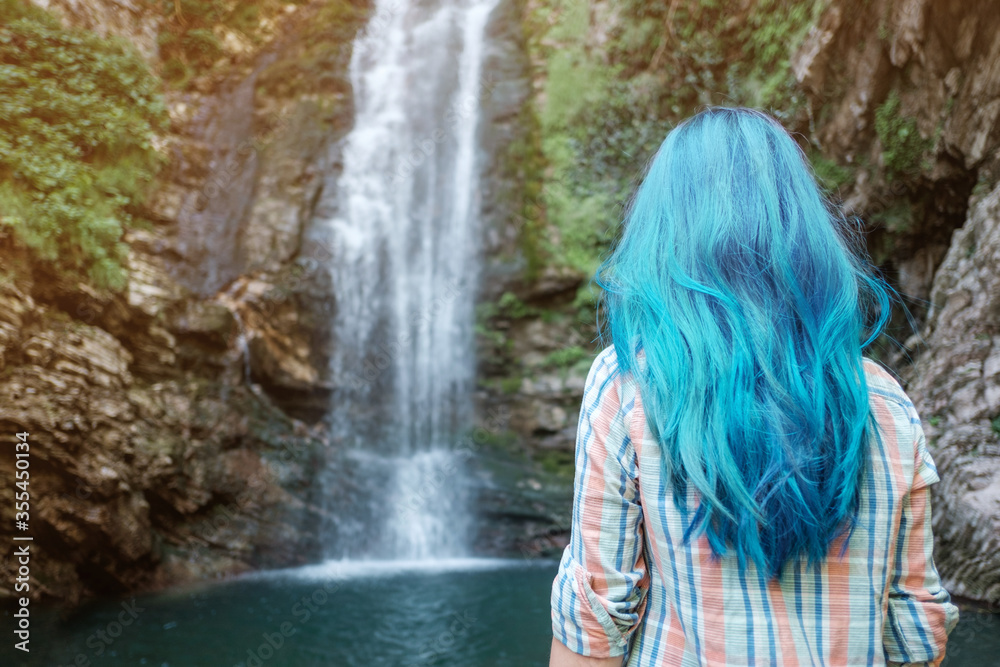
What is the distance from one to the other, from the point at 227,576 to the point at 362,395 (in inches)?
128

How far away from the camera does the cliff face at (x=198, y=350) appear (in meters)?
6.14

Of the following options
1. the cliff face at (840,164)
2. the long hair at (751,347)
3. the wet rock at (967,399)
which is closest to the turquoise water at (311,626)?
the cliff face at (840,164)

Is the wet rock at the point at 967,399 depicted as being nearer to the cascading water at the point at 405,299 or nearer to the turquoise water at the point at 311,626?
the turquoise water at the point at 311,626

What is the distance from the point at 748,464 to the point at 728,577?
190 mm

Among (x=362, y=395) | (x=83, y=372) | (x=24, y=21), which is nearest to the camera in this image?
(x=83, y=372)

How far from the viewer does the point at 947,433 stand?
4.09 m

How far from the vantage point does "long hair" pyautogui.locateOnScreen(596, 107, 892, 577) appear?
943 millimetres

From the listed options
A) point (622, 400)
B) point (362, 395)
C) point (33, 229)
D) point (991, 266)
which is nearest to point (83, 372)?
point (33, 229)

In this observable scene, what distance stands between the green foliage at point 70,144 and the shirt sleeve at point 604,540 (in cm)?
778

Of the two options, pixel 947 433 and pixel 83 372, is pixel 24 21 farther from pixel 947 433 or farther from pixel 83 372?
pixel 947 433

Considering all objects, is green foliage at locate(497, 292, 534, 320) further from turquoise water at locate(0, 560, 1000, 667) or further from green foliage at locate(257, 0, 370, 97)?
green foliage at locate(257, 0, 370, 97)

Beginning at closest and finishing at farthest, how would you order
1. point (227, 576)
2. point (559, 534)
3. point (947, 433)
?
point (947, 433)
point (227, 576)
point (559, 534)

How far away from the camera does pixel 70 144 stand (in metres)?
7.64

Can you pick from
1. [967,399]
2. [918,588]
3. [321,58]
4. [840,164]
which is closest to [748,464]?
[918,588]
